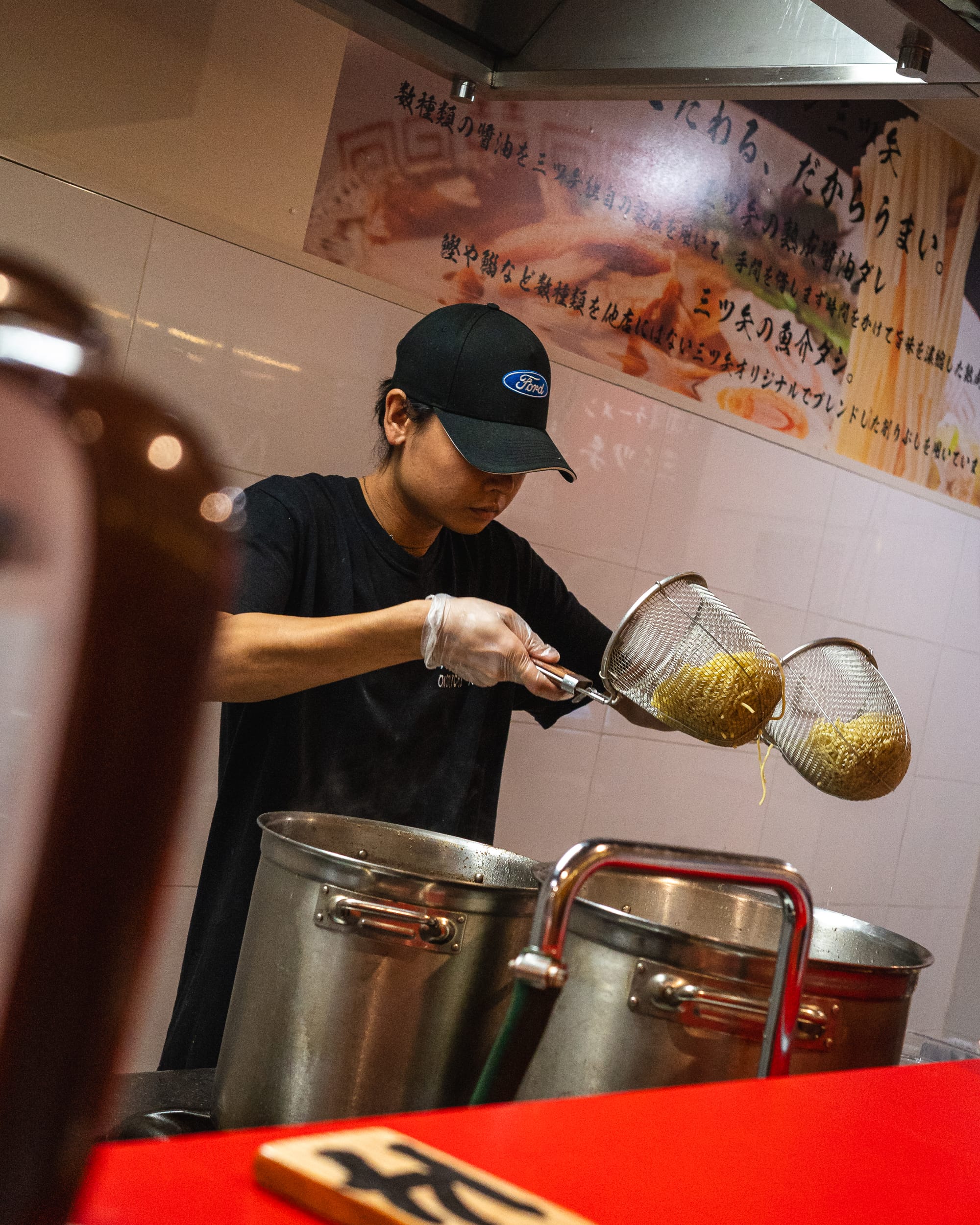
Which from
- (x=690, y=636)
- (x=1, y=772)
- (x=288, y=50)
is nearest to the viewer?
(x=1, y=772)

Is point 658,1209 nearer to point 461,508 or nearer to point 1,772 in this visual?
point 1,772

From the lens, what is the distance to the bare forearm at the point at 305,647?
1.47 meters

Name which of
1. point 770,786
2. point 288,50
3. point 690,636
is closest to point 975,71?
point 690,636

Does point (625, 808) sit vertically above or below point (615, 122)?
below

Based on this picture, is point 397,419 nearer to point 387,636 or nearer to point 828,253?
point 387,636

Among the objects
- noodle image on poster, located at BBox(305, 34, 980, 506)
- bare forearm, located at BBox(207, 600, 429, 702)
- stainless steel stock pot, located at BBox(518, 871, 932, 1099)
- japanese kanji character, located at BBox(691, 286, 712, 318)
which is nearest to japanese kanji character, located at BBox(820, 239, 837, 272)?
noodle image on poster, located at BBox(305, 34, 980, 506)

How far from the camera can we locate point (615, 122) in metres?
2.46

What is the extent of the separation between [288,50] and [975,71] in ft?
3.63

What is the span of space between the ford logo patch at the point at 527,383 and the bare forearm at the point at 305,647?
383mm

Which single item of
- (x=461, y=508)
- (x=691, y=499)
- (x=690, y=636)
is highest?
(x=691, y=499)

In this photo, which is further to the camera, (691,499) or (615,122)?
(691,499)

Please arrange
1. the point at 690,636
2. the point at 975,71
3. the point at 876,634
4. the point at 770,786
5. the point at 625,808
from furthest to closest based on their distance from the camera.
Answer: the point at 876,634
the point at 770,786
the point at 625,808
the point at 690,636
the point at 975,71

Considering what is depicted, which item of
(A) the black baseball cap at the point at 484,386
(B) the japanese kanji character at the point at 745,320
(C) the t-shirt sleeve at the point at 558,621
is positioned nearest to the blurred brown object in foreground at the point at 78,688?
(A) the black baseball cap at the point at 484,386

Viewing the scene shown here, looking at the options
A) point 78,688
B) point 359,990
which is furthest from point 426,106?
point 78,688
